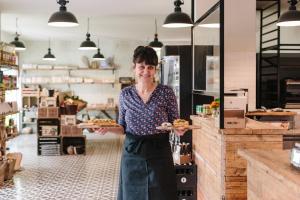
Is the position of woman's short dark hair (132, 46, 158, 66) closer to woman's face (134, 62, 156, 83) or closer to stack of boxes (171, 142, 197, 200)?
woman's face (134, 62, 156, 83)

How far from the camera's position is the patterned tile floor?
6098 mm

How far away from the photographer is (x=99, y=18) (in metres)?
9.81

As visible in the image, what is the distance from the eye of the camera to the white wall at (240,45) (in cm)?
695

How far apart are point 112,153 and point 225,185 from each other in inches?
245

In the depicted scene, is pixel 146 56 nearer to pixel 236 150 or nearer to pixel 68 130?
pixel 236 150

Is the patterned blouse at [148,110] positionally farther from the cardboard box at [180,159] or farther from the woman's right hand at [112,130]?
the cardboard box at [180,159]

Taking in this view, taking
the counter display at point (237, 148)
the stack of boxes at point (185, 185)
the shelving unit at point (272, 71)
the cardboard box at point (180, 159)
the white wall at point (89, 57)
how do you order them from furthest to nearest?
the white wall at point (89, 57) < the shelving unit at point (272, 71) < the cardboard box at point (180, 159) < the stack of boxes at point (185, 185) < the counter display at point (237, 148)

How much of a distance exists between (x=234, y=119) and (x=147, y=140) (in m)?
1.12

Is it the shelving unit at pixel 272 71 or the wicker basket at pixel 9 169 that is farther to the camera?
the shelving unit at pixel 272 71

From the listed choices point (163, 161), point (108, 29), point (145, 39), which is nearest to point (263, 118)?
point (163, 161)

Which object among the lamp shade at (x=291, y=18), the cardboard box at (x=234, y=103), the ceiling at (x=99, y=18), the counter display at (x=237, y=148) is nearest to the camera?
the counter display at (x=237, y=148)

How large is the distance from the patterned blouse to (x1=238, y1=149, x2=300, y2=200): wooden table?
2.17 feet

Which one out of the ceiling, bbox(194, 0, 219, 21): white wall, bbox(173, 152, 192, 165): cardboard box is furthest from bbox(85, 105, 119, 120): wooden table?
bbox(173, 152, 192, 165): cardboard box

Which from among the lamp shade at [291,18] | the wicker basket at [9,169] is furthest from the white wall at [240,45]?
the wicker basket at [9,169]
